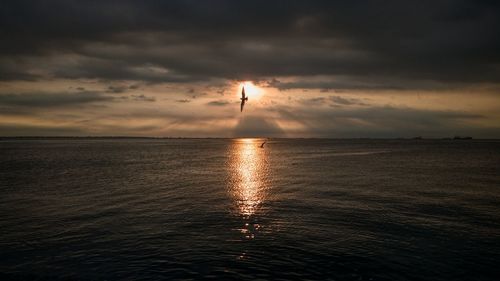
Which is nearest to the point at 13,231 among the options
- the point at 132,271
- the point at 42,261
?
the point at 42,261

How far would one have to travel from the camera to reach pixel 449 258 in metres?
21.1

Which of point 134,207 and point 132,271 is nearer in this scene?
point 132,271

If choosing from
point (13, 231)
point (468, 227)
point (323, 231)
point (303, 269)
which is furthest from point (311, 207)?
point (13, 231)

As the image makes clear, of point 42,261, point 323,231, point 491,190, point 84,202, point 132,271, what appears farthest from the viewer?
point 491,190

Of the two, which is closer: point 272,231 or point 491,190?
point 272,231

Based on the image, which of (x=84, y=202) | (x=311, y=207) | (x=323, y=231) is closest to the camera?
(x=323, y=231)

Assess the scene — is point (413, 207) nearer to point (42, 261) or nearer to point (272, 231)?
point (272, 231)

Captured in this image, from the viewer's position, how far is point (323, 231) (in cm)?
2661

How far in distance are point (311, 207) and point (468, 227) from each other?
1398 cm

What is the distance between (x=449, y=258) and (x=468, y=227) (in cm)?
907

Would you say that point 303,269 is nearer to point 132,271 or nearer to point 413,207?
point 132,271

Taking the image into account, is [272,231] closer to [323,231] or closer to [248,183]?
[323,231]

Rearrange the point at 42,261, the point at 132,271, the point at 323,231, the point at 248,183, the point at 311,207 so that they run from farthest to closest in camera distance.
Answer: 1. the point at 248,183
2. the point at 311,207
3. the point at 323,231
4. the point at 42,261
5. the point at 132,271

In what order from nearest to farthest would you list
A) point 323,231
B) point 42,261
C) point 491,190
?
point 42,261, point 323,231, point 491,190
